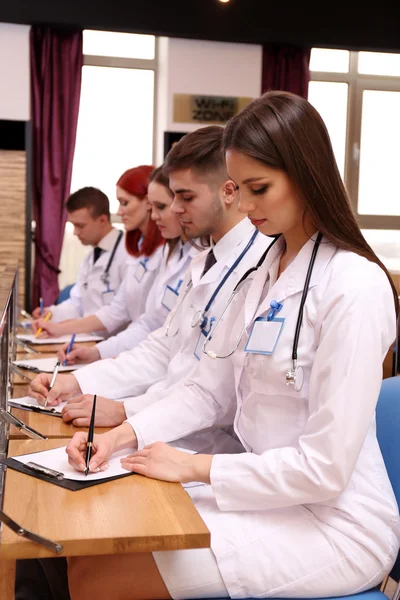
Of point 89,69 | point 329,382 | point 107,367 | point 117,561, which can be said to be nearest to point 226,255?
point 107,367

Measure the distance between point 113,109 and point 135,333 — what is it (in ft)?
13.3

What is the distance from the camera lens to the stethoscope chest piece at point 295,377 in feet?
4.50

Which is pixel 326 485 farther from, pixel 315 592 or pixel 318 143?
pixel 318 143

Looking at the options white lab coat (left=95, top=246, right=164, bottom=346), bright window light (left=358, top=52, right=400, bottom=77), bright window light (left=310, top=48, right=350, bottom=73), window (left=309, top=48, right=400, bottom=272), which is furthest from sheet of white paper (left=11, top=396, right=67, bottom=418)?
bright window light (left=358, top=52, right=400, bottom=77)

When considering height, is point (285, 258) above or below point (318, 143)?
below

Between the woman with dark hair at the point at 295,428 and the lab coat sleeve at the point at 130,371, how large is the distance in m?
0.76

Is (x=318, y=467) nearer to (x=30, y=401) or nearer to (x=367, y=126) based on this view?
(x=30, y=401)

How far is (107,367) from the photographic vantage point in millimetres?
2350

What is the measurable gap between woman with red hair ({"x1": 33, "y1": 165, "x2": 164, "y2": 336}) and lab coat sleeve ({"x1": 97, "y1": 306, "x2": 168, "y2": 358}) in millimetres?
367

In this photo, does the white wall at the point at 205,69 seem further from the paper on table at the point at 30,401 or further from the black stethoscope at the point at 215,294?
the paper on table at the point at 30,401

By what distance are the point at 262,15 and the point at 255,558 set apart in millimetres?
5685

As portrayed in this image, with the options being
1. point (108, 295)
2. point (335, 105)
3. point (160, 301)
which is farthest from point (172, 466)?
point (335, 105)

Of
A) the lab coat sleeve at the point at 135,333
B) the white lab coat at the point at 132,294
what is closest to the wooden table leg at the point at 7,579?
the lab coat sleeve at the point at 135,333

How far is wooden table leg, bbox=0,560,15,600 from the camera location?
1.39 meters
